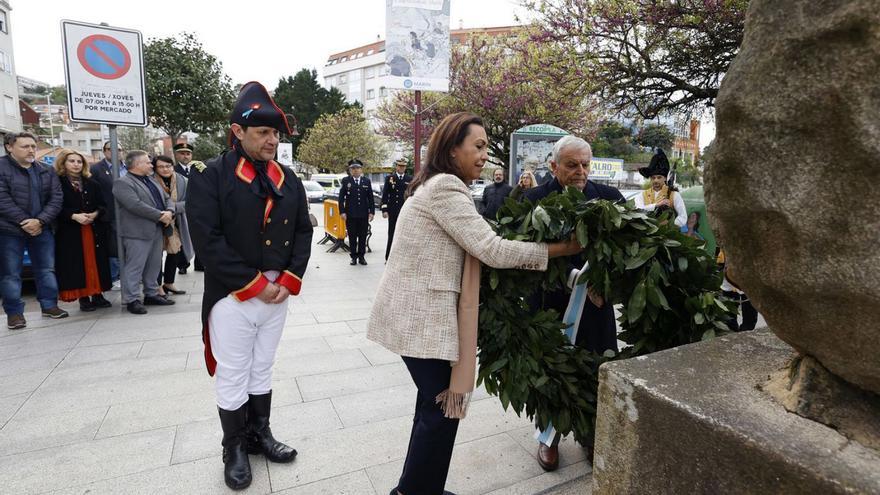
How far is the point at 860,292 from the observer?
1.14 metres

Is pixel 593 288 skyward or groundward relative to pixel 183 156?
groundward

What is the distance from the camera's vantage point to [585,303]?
288cm

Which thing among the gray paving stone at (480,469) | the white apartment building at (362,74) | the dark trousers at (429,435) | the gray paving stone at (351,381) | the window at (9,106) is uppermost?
the white apartment building at (362,74)

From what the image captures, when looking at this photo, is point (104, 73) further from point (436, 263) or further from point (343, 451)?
point (436, 263)

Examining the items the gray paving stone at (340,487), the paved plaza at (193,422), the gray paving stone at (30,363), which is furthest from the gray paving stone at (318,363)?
the gray paving stone at (30,363)

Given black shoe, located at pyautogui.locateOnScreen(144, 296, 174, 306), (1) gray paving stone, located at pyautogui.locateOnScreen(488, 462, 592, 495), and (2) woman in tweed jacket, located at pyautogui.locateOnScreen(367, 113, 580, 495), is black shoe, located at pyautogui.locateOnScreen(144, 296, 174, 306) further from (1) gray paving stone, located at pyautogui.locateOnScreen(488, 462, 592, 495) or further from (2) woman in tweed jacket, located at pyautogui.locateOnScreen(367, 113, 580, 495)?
(1) gray paving stone, located at pyautogui.locateOnScreen(488, 462, 592, 495)

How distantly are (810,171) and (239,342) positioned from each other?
98.0 inches

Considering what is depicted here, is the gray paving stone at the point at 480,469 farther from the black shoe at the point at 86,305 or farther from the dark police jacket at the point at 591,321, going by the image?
the black shoe at the point at 86,305

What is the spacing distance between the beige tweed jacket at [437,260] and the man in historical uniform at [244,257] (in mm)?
908

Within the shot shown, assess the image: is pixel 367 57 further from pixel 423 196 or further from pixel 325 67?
pixel 423 196

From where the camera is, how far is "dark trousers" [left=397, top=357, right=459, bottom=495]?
2.17 metres

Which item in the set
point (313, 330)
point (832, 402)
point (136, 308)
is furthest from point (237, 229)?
point (136, 308)

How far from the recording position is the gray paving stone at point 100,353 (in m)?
4.24

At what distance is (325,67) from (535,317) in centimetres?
7898
